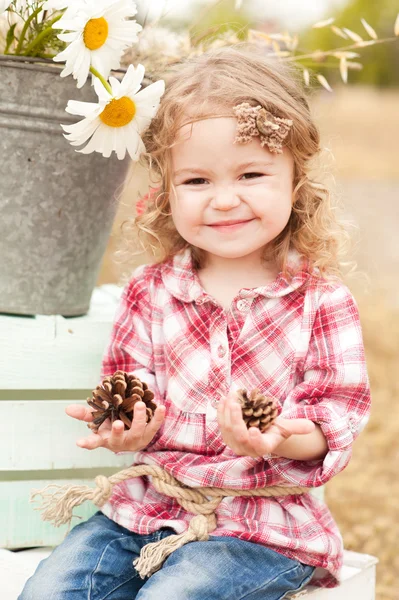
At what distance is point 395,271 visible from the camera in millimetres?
6469

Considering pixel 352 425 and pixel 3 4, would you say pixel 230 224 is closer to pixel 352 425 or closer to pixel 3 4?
pixel 352 425

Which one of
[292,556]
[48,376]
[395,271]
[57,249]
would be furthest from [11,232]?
[395,271]

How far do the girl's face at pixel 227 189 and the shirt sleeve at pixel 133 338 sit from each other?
20 cm

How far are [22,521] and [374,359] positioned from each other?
2.80 metres

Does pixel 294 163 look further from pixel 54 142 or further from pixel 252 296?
pixel 54 142

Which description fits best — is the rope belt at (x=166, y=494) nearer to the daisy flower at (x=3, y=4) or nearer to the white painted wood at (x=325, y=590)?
the white painted wood at (x=325, y=590)

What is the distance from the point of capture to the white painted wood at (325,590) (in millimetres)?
1655

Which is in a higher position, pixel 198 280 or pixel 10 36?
pixel 10 36

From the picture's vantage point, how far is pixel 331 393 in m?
1.54

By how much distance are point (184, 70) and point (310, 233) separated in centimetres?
39

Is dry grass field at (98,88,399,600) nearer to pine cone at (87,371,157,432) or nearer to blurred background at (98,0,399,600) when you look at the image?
blurred background at (98,0,399,600)

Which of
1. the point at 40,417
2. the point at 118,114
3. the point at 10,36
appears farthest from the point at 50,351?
the point at 10,36

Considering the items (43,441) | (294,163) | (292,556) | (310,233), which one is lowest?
(292,556)

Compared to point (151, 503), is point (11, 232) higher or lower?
higher
